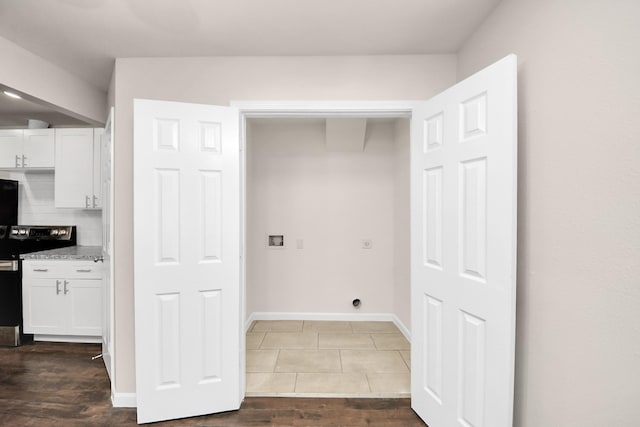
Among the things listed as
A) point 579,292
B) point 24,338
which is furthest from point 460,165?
point 24,338

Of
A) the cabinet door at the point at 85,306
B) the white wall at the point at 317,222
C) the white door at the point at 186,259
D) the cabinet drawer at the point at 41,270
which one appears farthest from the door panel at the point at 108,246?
the white wall at the point at 317,222

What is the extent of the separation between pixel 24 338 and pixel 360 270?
13.0ft

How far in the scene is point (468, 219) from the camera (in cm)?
172

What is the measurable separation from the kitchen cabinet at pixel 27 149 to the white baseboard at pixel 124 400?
2.88 m

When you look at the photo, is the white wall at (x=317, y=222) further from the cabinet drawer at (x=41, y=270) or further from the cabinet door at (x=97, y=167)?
the cabinet drawer at (x=41, y=270)

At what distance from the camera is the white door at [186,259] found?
6.86 feet

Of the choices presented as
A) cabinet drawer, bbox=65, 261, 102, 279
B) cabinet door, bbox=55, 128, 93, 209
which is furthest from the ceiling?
cabinet drawer, bbox=65, 261, 102, 279

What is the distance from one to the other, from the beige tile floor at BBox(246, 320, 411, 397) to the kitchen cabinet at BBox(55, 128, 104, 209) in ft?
8.30

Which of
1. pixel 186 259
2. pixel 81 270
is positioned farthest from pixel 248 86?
pixel 81 270

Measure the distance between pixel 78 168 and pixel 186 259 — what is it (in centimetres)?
258

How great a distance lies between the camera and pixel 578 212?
4.18 feet

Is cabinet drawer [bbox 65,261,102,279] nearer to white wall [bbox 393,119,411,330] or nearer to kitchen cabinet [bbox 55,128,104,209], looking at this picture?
kitchen cabinet [bbox 55,128,104,209]

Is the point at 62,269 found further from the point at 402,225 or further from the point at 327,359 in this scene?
the point at 402,225

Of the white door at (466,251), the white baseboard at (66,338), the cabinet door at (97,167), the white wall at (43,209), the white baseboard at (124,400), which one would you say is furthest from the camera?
the white wall at (43,209)
